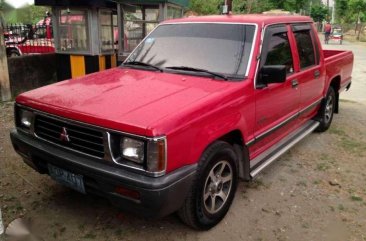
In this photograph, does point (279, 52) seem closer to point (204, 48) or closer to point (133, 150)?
point (204, 48)

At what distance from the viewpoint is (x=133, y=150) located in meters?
2.85

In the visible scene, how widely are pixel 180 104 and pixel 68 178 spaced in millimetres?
1127

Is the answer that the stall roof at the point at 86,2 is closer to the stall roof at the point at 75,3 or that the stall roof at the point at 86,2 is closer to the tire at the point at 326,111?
the stall roof at the point at 75,3

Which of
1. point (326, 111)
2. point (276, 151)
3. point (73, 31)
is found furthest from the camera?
point (73, 31)

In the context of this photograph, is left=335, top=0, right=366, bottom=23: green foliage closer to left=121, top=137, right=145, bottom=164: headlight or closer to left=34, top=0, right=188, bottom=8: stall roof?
left=34, top=0, right=188, bottom=8: stall roof

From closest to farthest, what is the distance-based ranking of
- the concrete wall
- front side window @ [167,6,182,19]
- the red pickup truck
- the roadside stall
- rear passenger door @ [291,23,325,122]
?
the red pickup truck < rear passenger door @ [291,23,325,122] < the concrete wall < the roadside stall < front side window @ [167,6,182,19]

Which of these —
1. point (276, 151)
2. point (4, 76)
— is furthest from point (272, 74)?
point (4, 76)

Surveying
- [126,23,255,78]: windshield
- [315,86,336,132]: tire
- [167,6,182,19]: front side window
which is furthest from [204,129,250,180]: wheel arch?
[167,6,182,19]: front side window

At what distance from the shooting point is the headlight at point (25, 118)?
349 cm

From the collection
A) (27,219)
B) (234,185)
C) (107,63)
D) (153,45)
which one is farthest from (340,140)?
(107,63)

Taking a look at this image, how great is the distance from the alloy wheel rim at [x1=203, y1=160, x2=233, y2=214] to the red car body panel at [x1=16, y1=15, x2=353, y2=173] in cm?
34

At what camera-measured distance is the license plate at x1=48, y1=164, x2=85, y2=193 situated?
3.13 meters

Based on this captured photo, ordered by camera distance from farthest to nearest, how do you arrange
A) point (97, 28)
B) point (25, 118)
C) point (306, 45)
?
point (97, 28)
point (306, 45)
point (25, 118)

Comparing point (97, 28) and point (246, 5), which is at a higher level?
point (246, 5)
